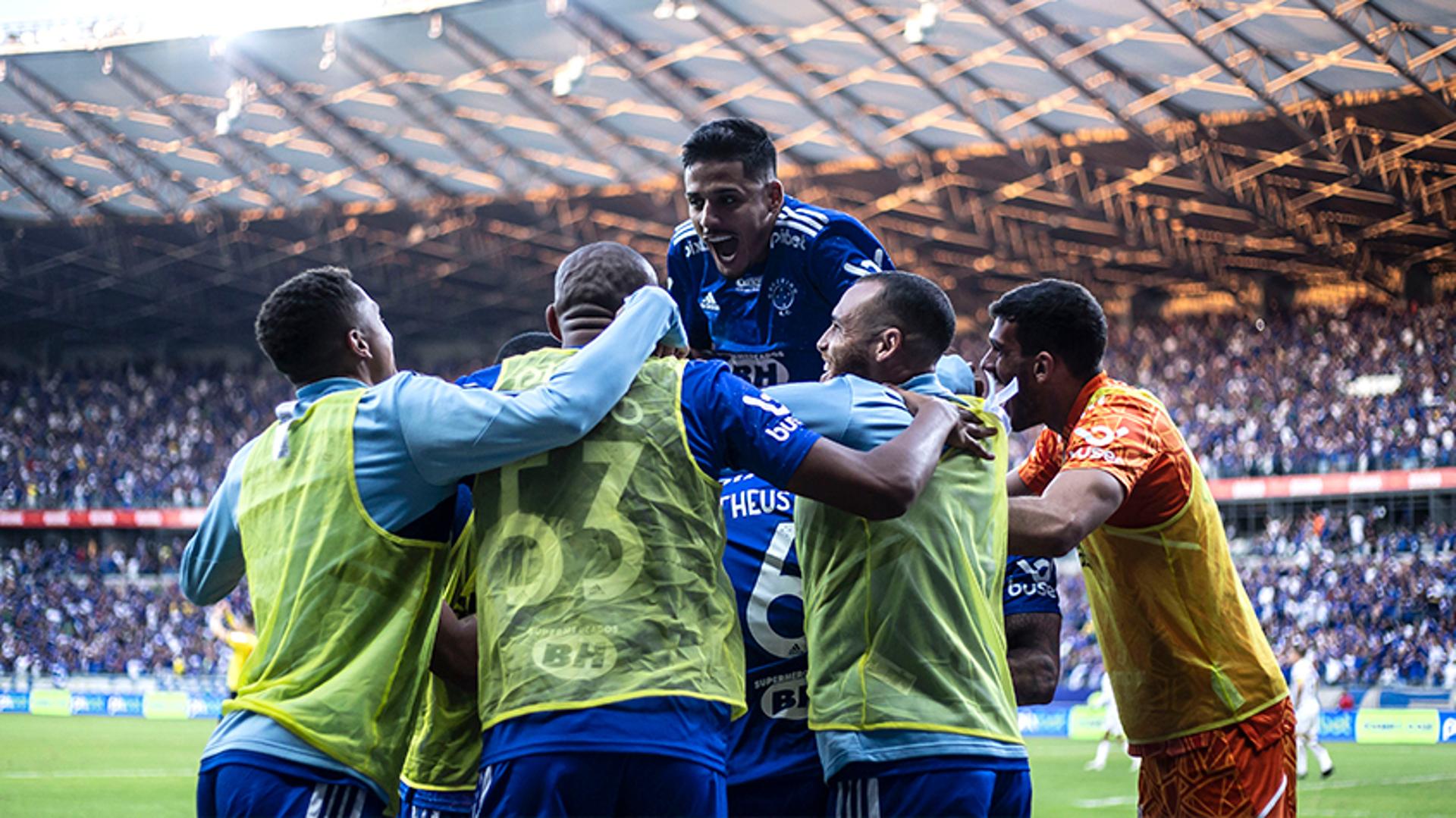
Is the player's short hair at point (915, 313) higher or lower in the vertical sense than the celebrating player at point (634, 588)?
higher

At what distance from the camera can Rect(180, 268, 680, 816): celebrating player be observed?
11.4 feet

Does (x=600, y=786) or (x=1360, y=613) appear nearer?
(x=600, y=786)

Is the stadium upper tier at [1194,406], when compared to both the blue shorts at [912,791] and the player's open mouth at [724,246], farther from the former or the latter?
the blue shorts at [912,791]

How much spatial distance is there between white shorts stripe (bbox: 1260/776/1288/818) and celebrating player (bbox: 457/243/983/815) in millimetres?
2050

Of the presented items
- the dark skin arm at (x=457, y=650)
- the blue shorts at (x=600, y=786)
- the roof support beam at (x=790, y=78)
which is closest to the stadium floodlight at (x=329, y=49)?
the roof support beam at (x=790, y=78)

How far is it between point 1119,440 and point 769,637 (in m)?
1.22

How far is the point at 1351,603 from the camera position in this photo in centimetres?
3178

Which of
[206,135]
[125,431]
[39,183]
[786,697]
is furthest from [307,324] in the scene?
[125,431]

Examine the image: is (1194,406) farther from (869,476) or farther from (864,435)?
(869,476)

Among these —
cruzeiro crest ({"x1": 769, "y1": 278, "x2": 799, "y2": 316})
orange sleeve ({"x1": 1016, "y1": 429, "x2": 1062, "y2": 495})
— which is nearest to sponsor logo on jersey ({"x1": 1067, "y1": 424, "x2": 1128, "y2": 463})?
orange sleeve ({"x1": 1016, "y1": 429, "x2": 1062, "y2": 495})

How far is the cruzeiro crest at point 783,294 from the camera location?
572 centimetres

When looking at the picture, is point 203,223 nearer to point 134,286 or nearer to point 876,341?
point 134,286

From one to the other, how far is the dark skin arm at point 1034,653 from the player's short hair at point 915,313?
1.10 metres

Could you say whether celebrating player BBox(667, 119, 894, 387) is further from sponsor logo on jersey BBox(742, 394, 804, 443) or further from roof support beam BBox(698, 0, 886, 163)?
roof support beam BBox(698, 0, 886, 163)
